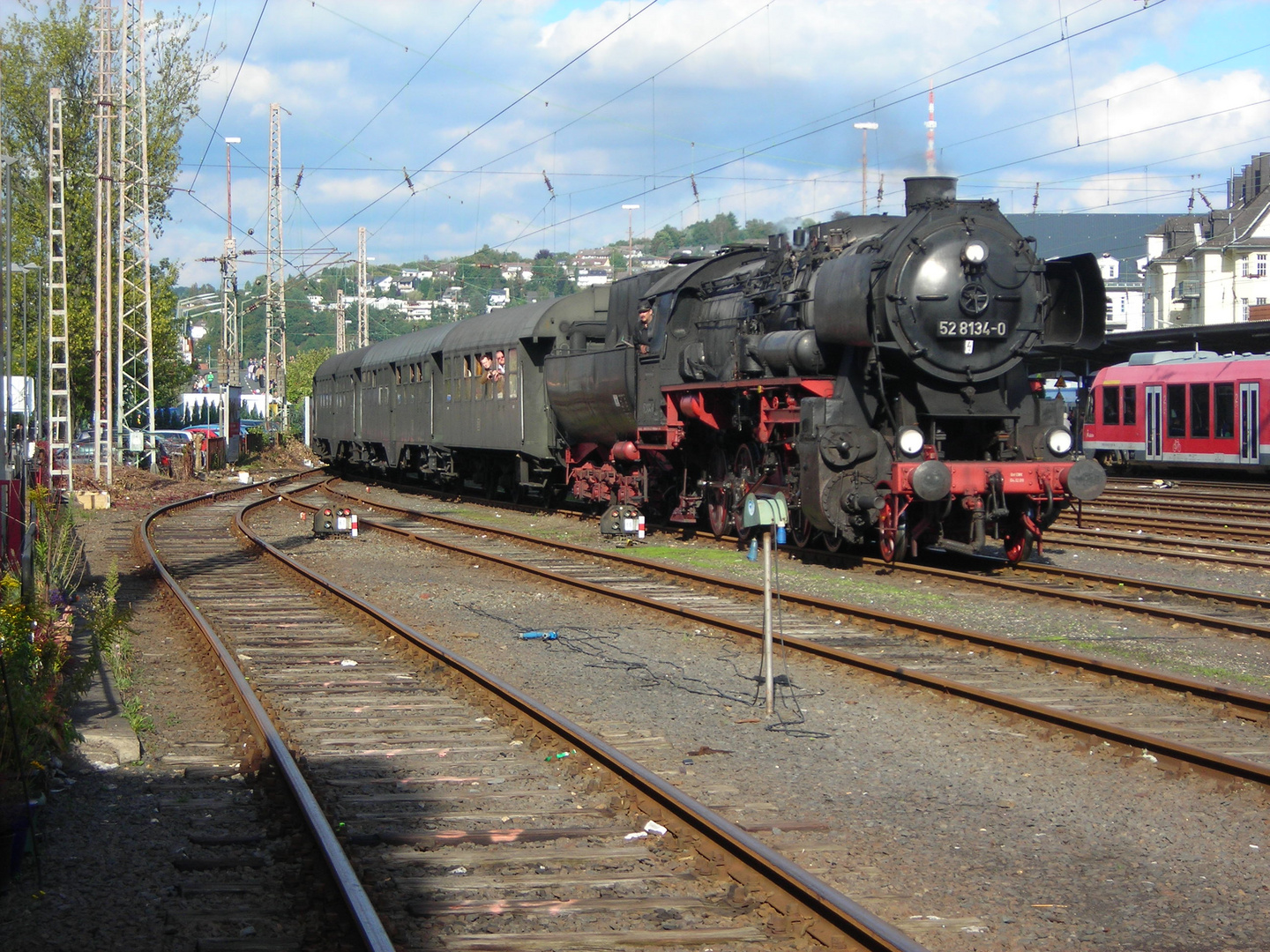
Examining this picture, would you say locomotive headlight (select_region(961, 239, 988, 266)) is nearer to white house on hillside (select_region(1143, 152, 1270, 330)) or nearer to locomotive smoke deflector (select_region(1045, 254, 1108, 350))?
locomotive smoke deflector (select_region(1045, 254, 1108, 350))

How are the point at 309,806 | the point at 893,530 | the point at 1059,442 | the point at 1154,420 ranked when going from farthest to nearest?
the point at 1154,420 < the point at 1059,442 < the point at 893,530 < the point at 309,806

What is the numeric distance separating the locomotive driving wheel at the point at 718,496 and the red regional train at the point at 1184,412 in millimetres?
15678

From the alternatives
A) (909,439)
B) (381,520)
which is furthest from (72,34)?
(909,439)

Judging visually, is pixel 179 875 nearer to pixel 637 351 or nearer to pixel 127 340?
pixel 637 351

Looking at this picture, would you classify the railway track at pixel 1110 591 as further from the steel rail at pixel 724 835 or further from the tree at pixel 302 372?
the tree at pixel 302 372

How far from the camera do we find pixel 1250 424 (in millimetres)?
27281

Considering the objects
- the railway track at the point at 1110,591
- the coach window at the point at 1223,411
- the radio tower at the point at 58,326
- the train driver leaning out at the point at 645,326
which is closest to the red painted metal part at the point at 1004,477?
the railway track at the point at 1110,591

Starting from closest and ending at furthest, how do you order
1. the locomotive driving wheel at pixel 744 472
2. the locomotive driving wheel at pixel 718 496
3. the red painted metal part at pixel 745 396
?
1. the red painted metal part at pixel 745 396
2. the locomotive driving wheel at pixel 744 472
3. the locomotive driving wheel at pixel 718 496

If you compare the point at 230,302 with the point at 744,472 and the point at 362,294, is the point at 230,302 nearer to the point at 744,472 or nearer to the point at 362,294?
the point at 362,294

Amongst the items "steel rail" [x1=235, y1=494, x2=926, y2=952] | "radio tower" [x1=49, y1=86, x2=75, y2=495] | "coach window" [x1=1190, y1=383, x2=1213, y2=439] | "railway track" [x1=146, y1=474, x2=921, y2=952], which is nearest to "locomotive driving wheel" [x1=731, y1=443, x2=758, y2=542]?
"railway track" [x1=146, y1=474, x2=921, y2=952]

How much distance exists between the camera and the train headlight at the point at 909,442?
1283 cm

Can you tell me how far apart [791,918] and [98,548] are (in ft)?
54.5

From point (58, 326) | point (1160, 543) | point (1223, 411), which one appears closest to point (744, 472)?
point (1160, 543)

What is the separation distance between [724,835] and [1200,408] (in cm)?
2710
